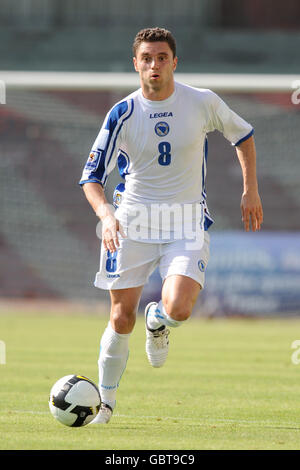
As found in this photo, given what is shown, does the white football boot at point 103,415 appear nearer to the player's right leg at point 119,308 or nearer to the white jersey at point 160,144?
the player's right leg at point 119,308

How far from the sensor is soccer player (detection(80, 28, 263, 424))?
21.7 ft

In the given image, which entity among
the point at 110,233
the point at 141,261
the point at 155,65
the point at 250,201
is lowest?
A: the point at 141,261

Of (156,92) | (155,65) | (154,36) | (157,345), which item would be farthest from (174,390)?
(154,36)

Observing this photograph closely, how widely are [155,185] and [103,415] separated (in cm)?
164

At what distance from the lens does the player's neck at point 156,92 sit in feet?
22.0

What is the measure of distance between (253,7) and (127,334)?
21660 mm

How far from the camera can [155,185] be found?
6742mm

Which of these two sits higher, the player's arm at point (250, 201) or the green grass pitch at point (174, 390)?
the player's arm at point (250, 201)

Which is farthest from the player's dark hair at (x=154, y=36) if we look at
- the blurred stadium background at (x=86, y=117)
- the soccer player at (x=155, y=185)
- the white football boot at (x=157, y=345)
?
the blurred stadium background at (x=86, y=117)

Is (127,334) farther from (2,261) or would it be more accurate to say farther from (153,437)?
(2,261)

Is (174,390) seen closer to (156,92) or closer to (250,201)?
(250,201)

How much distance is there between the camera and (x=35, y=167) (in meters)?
25.2

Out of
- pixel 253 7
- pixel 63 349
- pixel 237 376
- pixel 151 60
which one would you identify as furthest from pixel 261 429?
pixel 253 7

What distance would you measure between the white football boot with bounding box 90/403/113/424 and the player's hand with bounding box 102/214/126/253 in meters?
1.15
